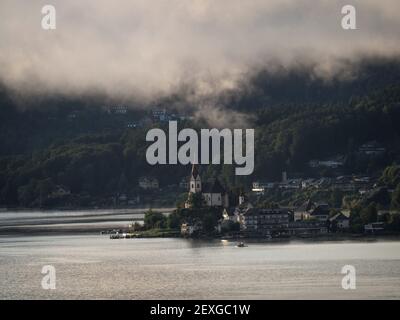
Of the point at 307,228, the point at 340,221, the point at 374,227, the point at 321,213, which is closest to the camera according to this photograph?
the point at 374,227

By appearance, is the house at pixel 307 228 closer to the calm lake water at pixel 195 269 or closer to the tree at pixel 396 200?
the calm lake water at pixel 195 269

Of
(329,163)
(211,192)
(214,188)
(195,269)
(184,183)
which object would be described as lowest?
(195,269)

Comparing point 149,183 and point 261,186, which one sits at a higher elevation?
point 149,183

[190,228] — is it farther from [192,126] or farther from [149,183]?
[192,126]

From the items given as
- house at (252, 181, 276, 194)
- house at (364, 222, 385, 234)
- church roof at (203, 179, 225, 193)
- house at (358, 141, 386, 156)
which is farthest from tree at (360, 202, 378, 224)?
house at (358, 141, 386, 156)

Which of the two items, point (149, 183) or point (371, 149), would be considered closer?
point (371, 149)

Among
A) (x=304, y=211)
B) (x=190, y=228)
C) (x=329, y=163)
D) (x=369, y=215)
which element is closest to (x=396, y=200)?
(x=304, y=211)

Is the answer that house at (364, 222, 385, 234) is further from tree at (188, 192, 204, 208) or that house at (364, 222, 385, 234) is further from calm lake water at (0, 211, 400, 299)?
tree at (188, 192, 204, 208)
